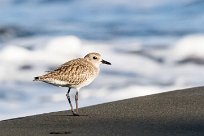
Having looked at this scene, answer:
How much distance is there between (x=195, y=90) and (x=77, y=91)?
5.07 feet

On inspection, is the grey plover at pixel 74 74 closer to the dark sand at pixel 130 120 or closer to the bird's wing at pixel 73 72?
the bird's wing at pixel 73 72

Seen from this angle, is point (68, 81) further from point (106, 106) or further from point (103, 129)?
point (103, 129)

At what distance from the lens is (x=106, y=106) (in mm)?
8836

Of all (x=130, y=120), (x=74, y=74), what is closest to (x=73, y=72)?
(x=74, y=74)

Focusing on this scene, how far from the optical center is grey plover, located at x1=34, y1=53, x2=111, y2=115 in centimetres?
920

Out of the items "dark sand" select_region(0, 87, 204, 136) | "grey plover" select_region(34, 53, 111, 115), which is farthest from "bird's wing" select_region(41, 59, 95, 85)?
"dark sand" select_region(0, 87, 204, 136)

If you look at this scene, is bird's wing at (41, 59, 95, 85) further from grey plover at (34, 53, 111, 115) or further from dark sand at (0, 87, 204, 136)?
dark sand at (0, 87, 204, 136)

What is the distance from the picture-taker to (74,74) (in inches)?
367

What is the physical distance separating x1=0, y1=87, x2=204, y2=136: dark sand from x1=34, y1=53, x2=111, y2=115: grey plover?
0.45 metres

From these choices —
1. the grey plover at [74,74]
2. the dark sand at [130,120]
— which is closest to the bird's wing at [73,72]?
the grey plover at [74,74]

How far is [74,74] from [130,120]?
1.73 m

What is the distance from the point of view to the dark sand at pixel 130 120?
23.4 ft

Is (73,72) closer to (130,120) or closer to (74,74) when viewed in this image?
(74,74)

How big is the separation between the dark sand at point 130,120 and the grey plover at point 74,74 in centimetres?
45
